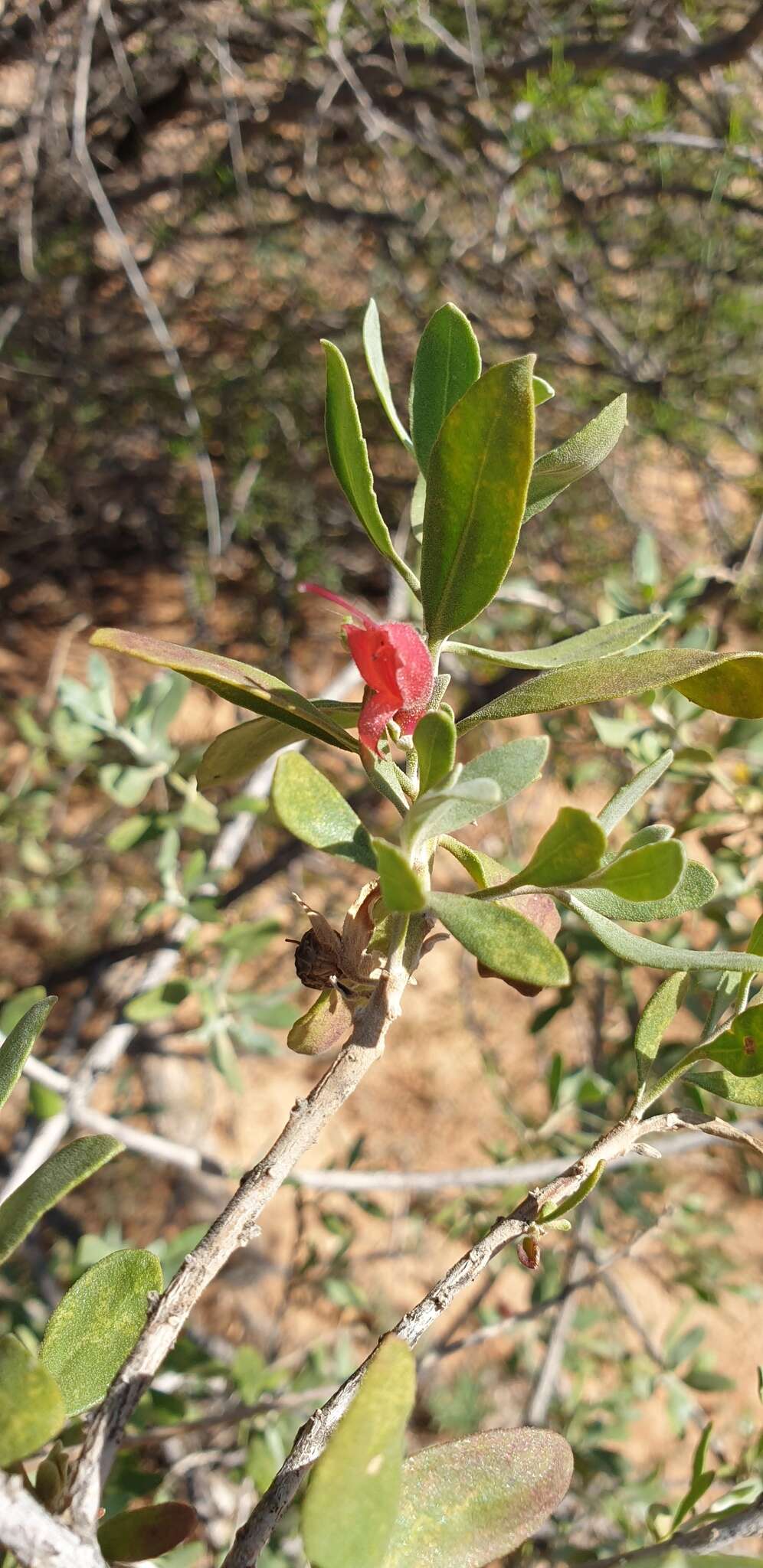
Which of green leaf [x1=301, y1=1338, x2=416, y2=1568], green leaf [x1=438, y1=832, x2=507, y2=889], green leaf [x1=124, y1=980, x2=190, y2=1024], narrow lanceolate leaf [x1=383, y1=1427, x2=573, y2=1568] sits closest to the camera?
green leaf [x1=301, y1=1338, x2=416, y2=1568]

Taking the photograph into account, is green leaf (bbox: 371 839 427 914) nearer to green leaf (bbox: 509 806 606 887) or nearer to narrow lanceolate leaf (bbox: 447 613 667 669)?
green leaf (bbox: 509 806 606 887)

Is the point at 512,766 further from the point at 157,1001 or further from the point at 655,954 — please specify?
the point at 157,1001

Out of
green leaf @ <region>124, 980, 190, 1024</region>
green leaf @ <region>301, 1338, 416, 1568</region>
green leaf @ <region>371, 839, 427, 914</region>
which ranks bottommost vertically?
green leaf @ <region>124, 980, 190, 1024</region>

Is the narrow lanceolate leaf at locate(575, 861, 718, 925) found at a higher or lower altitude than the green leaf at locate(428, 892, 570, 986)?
lower

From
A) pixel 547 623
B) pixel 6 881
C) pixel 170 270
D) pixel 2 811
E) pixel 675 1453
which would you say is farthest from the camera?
pixel 170 270

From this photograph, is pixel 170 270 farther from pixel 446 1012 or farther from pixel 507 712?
pixel 507 712

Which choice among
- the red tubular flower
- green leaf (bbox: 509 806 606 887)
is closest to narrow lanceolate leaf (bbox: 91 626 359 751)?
the red tubular flower

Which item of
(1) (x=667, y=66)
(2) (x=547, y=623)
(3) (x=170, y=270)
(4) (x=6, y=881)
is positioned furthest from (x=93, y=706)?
(3) (x=170, y=270)
